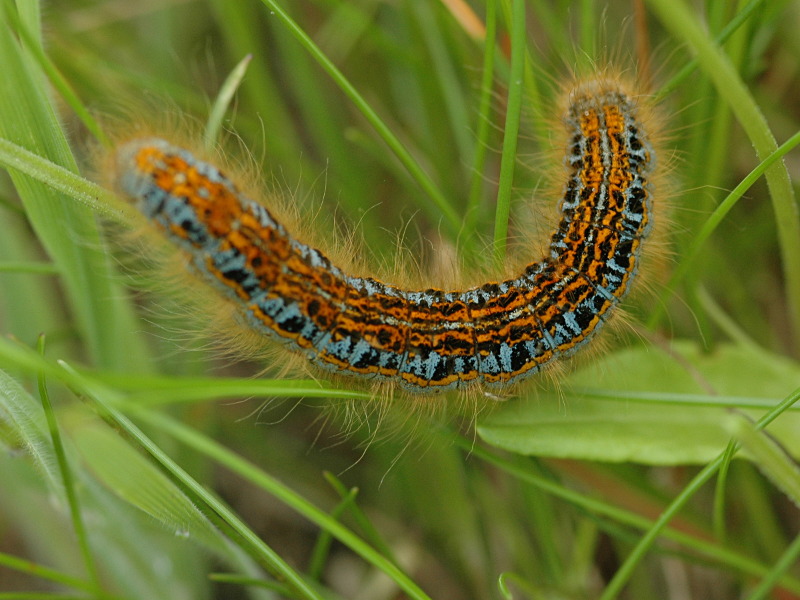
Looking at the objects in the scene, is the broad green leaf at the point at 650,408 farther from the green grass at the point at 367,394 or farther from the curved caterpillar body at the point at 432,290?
the curved caterpillar body at the point at 432,290

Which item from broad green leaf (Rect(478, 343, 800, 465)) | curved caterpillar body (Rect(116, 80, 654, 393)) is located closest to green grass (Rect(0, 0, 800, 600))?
broad green leaf (Rect(478, 343, 800, 465))

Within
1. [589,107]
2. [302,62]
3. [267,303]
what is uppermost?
[302,62]

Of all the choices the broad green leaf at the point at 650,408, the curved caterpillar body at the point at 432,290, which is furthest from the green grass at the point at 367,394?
the curved caterpillar body at the point at 432,290

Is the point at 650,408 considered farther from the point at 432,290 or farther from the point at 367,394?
the point at 367,394

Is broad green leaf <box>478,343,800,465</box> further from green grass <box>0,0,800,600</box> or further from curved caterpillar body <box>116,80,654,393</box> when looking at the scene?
curved caterpillar body <box>116,80,654,393</box>

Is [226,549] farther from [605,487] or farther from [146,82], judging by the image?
[146,82]

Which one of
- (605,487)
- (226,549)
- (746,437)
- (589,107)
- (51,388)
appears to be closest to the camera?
(746,437)

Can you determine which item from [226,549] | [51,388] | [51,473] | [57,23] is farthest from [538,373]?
[57,23]

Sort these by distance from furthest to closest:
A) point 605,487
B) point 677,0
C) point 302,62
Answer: point 302,62, point 605,487, point 677,0
